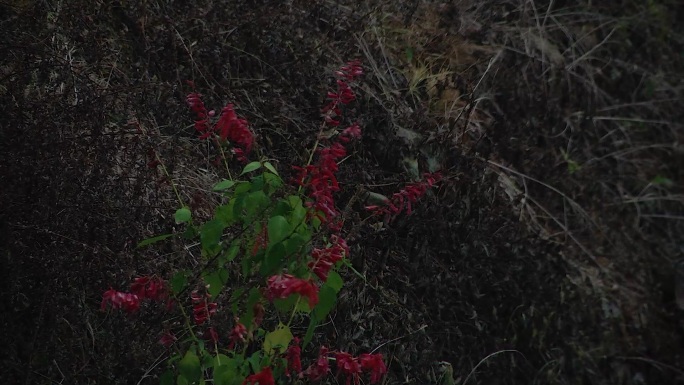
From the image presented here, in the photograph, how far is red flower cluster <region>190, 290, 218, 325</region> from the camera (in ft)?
9.91

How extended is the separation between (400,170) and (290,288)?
234 centimetres

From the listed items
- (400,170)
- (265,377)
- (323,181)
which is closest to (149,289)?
(265,377)

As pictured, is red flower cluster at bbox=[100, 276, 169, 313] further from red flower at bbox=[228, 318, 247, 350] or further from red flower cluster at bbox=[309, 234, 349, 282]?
red flower cluster at bbox=[309, 234, 349, 282]

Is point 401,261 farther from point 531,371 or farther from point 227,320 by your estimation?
point 227,320

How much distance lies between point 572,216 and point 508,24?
4.38 ft

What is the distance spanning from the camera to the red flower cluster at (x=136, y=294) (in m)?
2.77

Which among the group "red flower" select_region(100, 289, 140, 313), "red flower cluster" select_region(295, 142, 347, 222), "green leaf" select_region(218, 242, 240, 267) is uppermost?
"red flower cluster" select_region(295, 142, 347, 222)

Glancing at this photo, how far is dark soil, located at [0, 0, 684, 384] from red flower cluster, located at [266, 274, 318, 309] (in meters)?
0.90

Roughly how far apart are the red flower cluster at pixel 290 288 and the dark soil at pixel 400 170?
0.90 m

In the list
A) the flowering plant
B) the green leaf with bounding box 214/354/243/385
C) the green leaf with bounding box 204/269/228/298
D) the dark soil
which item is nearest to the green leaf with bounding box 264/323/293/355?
the flowering plant

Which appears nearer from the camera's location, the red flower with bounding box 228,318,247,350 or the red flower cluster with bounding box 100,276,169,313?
the red flower cluster with bounding box 100,276,169,313

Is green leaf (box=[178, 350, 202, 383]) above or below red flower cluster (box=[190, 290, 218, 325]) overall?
above

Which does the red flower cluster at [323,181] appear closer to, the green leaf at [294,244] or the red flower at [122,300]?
the green leaf at [294,244]

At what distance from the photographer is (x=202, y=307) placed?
3.03 meters
